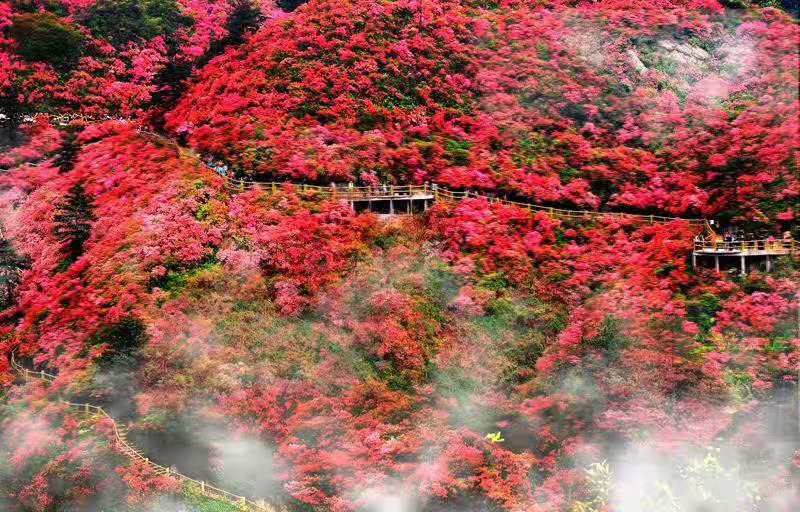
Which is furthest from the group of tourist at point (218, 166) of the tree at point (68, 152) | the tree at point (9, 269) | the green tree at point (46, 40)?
the green tree at point (46, 40)

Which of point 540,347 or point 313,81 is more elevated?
point 313,81

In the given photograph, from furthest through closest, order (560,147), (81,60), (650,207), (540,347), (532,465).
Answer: (81,60) → (560,147) → (650,207) → (540,347) → (532,465)

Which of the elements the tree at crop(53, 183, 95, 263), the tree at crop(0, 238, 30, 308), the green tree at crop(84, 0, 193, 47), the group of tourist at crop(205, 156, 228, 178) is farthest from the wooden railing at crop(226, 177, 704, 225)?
the green tree at crop(84, 0, 193, 47)

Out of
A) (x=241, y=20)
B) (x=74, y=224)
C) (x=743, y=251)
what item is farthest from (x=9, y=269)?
(x=743, y=251)

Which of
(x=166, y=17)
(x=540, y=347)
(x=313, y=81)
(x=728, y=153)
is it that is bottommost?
(x=540, y=347)

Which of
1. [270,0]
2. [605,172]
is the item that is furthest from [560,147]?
[270,0]

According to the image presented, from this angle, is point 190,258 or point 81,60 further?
point 81,60

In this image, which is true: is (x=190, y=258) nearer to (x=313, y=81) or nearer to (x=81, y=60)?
(x=313, y=81)
